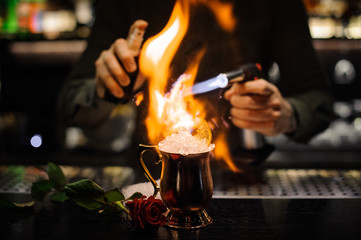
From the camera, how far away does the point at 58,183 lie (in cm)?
110

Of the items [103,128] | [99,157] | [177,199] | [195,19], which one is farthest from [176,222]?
[99,157]

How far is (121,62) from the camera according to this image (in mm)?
1345

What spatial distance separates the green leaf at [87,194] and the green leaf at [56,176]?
0.18 metres

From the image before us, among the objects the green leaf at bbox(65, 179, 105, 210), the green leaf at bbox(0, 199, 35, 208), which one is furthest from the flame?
the green leaf at bbox(0, 199, 35, 208)

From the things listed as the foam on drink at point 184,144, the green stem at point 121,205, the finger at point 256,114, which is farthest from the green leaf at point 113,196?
the finger at point 256,114

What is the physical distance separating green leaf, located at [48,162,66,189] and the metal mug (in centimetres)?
34

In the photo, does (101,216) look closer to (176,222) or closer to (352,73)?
(176,222)

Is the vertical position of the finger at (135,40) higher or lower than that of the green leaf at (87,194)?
higher

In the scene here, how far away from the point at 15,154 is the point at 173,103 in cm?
223

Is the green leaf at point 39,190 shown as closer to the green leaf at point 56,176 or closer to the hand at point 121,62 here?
the green leaf at point 56,176

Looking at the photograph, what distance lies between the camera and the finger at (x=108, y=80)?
139 cm

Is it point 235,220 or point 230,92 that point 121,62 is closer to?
point 230,92

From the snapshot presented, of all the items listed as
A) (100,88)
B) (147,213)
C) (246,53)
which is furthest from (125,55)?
(246,53)

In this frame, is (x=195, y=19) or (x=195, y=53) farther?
(x=195, y=19)
